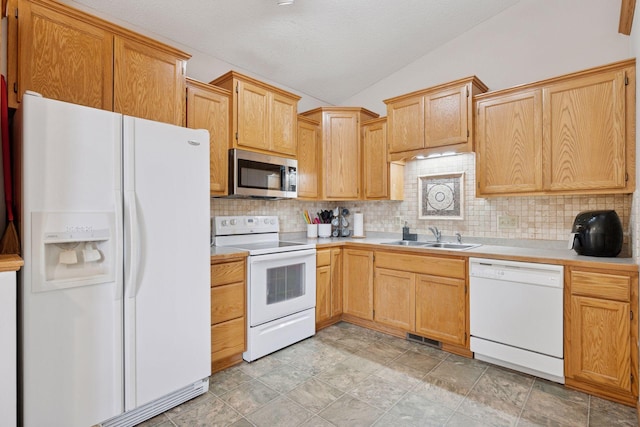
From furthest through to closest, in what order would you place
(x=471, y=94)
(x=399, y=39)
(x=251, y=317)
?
1. (x=399, y=39)
2. (x=471, y=94)
3. (x=251, y=317)

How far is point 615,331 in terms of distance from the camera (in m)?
1.92

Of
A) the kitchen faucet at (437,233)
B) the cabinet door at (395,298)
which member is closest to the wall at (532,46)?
the kitchen faucet at (437,233)

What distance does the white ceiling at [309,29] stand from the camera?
2.45m

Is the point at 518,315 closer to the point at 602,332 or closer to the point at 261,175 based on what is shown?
the point at 602,332

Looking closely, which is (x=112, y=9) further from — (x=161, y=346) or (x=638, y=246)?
(x=638, y=246)

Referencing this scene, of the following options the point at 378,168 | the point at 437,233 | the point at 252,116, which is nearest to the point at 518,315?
the point at 437,233

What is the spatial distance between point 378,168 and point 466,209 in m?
0.97

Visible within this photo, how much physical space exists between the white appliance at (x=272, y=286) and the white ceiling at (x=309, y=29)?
5.16 feet

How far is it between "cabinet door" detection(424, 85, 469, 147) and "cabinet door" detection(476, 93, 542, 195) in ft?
0.46

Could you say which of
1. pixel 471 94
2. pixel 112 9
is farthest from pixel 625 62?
pixel 112 9

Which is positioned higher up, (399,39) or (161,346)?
(399,39)

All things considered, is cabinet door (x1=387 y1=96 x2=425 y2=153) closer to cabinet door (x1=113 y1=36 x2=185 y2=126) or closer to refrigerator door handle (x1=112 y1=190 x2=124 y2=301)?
cabinet door (x1=113 y1=36 x2=185 y2=126)

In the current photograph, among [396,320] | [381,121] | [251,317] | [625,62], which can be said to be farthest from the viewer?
[381,121]

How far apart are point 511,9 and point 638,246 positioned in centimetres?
227
